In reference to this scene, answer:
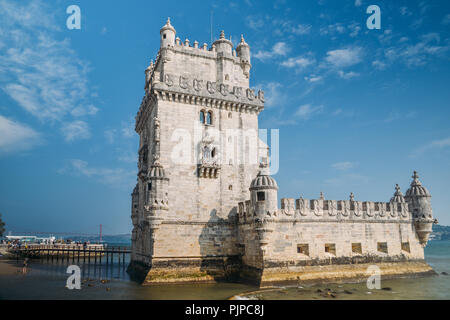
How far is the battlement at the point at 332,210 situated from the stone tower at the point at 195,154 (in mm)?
2774

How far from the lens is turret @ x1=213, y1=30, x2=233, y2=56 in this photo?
98.6 ft

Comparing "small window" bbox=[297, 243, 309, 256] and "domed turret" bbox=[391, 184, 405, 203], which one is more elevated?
"domed turret" bbox=[391, 184, 405, 203]

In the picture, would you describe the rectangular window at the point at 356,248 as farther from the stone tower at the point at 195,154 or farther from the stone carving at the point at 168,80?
the stone carving at the point at 168,80

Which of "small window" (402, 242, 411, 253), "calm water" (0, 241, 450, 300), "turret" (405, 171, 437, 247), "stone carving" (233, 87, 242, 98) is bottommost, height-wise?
"calm water" (0, 241, 450, 300)

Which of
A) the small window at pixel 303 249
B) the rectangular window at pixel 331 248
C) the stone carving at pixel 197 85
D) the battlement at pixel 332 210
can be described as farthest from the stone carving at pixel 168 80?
the rectangular window at pixel 331 248

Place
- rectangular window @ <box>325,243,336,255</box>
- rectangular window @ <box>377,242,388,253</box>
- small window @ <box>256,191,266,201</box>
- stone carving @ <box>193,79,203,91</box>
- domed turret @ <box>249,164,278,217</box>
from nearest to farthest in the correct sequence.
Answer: domed turret @ <box>249,164,278,217</box> < small window @ <box>256,191,266,201</box> < rectangular window @ <box>325,243,336,255</box> < stone carving @ <box>193,79,203,91</box> < rectangular window @ <box>377,242,388,253</box>

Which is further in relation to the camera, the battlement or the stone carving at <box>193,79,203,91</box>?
the stone carving at <box>193,79,203,91</box>

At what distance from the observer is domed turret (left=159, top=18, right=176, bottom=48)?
28203mm

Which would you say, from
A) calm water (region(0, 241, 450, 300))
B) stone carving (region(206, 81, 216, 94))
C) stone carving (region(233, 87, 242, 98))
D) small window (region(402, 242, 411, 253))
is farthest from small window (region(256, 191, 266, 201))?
small window (region(402, 242, 411, 253))

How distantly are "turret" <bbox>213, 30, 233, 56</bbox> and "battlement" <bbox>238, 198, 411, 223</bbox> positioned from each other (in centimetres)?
1431

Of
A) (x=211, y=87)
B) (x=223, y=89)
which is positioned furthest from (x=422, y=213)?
(x=211, y=87)

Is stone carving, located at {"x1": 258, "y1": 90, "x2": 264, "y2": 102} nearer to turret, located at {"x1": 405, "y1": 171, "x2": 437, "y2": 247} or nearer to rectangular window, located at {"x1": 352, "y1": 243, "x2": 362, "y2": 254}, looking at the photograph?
rectangular window, located at {"x1": 352, "y1": 243, "x2": 362, "y2": 254}

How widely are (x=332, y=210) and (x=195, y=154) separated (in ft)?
40.5

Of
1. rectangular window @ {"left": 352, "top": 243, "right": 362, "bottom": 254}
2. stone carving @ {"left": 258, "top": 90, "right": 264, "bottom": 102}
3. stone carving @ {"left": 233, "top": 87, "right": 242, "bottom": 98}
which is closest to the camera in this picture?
rectangular window @ {"left": 352, "top": 243, "right": 362, "bottom": 254}
